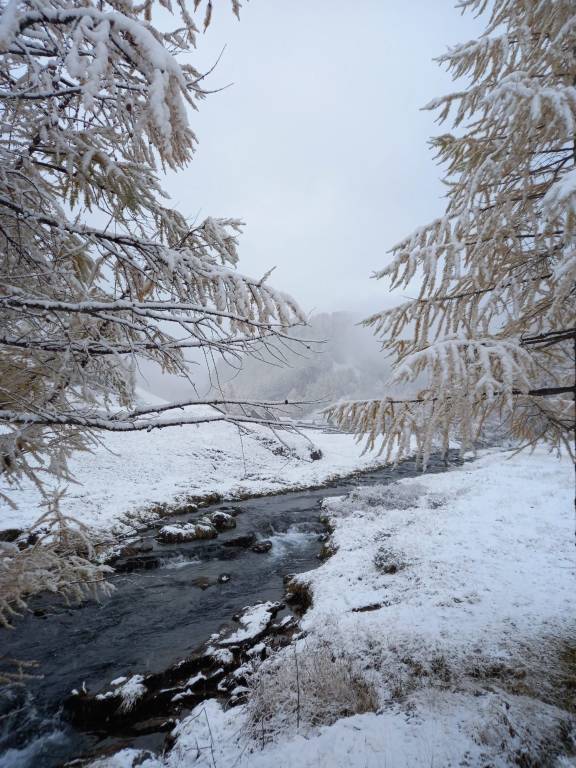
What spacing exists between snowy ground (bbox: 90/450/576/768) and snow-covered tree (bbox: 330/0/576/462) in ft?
2.87

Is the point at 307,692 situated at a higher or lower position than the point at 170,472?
lower

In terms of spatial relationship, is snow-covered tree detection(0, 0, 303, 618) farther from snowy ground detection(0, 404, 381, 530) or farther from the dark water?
snowy ground detection(0, 404, 381, 530)

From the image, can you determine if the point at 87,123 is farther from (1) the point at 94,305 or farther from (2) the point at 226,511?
(2) the point at 226,511

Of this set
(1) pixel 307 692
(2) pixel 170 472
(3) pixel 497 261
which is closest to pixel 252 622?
(1) pixel 307 692

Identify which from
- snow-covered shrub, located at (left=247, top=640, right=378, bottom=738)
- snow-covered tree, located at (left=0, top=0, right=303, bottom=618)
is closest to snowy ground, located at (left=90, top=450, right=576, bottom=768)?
snow-covered shrub, located at (left=247, top=640, right=378, bottom=738)

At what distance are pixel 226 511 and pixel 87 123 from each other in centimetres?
1404

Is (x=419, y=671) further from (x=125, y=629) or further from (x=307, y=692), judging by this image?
(x=125, y=629)

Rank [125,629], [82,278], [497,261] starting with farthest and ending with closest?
1. [125,629]
2. [497,261]
3. [82,278]

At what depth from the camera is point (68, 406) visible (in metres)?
3.01

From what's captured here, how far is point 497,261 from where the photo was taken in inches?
163

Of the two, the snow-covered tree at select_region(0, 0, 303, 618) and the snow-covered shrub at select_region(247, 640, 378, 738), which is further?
the snow-covered shrub at select_region(247, 640, 378, 738)

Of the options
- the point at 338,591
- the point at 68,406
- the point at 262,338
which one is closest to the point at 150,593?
the point at 338,591

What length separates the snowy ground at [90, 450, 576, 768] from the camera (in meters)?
3.36

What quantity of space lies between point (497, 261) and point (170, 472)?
18.4 m
